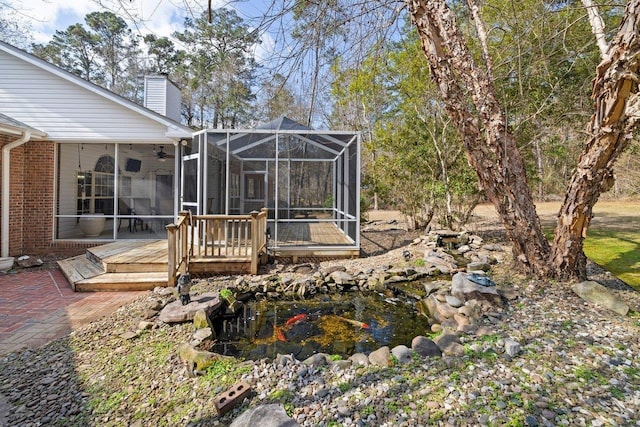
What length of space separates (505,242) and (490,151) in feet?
14.1

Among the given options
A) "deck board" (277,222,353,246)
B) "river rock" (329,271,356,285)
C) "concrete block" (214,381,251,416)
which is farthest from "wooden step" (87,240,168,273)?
"concrete block" (214,381,251,416)

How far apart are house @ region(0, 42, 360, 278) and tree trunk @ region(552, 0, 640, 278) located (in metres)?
3.61

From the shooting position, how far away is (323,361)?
2.66 metres

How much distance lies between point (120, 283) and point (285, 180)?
4.54 meters

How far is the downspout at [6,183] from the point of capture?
6156 mm

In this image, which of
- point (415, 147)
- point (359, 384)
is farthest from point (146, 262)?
point (415, 147)

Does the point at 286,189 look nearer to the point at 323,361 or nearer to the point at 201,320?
the point at 201,320

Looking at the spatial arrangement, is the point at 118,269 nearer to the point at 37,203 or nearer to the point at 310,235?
the point at 37,203

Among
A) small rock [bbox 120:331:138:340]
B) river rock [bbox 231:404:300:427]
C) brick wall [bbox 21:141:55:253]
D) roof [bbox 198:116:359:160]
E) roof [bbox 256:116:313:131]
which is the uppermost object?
roof [bbox 256:116:313:131]

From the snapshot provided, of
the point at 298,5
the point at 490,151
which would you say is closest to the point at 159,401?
the point at 298,5

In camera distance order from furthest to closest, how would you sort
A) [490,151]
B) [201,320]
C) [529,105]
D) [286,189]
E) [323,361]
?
[286,189] → [529,105] → [490,151] → [201,320] → [323,361]

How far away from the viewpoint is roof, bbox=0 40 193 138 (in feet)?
22.0

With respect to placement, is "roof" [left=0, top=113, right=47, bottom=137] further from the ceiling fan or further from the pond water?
the pond water

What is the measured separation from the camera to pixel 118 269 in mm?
5227
